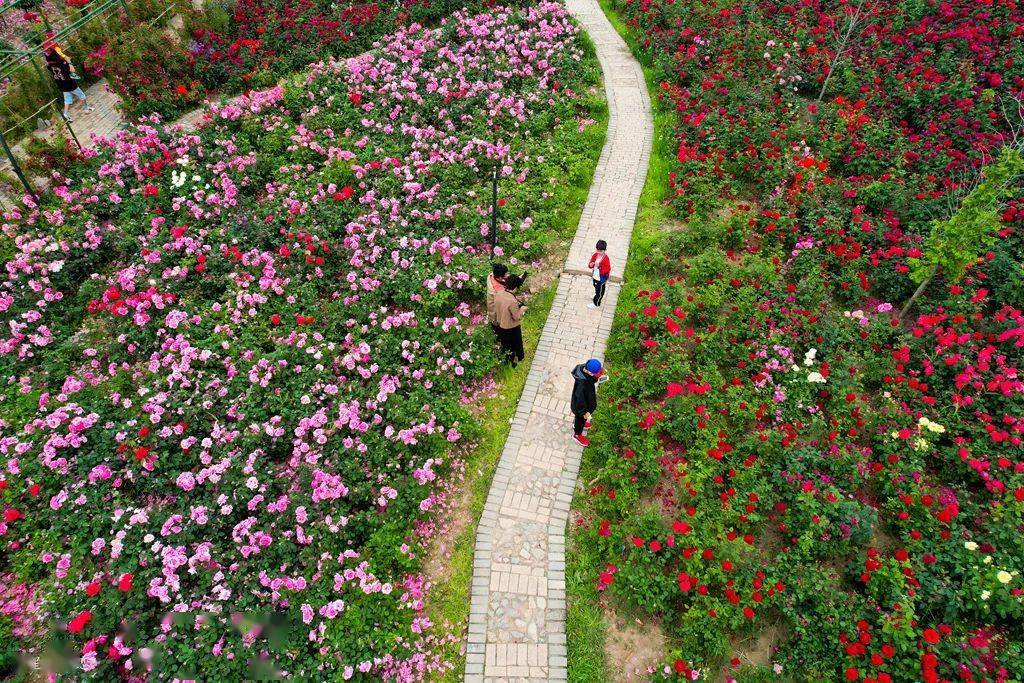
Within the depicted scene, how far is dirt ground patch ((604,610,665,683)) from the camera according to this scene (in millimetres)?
6383

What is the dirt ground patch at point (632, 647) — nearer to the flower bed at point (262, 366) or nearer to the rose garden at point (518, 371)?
the rose garden at point (518, 371)

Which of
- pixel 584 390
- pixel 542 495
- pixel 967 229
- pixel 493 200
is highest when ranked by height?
pixel 493 200

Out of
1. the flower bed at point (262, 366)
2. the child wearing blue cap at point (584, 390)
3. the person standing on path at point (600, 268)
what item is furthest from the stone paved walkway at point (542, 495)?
the flower bed at point (262, 366)

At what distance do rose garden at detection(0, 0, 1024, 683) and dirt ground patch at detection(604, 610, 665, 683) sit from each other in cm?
3

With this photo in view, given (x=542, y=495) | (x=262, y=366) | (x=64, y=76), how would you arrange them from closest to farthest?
(x=542, y=495) < (x=262, y=366) < (x=64, y=76)

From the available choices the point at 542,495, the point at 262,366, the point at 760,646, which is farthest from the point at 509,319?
the point at 760,646

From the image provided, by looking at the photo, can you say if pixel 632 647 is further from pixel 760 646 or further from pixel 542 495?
pixel 542 495

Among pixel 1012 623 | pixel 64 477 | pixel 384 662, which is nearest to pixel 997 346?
pixel 1012 623

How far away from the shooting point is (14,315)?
9562mm

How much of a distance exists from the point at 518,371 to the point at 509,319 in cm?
113

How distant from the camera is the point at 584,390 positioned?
7.64 m

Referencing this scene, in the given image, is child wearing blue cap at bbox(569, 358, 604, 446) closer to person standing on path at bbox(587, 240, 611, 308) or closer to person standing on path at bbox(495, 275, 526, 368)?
person standing on path at bbox(495, 275, 526, 368)

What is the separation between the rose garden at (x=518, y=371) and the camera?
21.2 ft

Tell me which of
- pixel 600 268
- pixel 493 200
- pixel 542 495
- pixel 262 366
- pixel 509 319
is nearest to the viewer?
pixel 542 495
